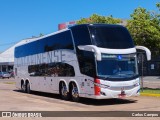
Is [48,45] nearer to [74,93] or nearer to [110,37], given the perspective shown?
[74,93]

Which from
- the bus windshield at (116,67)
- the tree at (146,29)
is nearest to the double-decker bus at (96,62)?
the bus windshield at (116,67)

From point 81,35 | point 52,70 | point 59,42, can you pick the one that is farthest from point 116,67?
point 52,70

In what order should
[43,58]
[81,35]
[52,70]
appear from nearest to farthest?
[81,35]
[52,70]
[43,58]

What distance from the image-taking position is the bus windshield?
1650cm

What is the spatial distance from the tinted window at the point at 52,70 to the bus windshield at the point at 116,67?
2.37 m

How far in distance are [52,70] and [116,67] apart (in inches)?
224

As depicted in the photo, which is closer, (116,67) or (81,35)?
(116,67)

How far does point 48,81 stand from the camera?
72.8 feet

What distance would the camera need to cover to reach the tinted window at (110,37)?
16.8 m

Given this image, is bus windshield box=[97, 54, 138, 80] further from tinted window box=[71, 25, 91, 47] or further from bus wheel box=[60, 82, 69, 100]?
bus wheel box=[60, 82, 69, 100]

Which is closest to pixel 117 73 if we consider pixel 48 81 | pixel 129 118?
pixel 129 118

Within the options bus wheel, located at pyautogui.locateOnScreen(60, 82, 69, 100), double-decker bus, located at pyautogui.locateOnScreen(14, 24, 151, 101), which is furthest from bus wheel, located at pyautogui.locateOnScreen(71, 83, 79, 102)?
bus wheel, located at pyautogui.locateOnScreen(60, 82, 69, 100)

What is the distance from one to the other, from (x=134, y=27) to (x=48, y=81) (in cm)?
761

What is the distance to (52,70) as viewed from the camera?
21.4 meters
